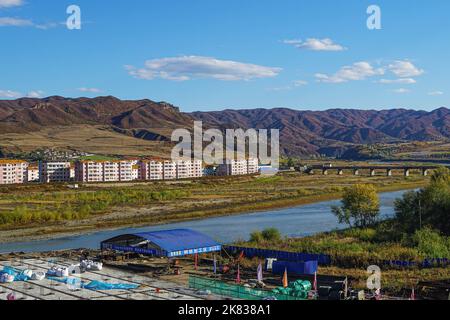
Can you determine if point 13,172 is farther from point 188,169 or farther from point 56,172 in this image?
point 188,169

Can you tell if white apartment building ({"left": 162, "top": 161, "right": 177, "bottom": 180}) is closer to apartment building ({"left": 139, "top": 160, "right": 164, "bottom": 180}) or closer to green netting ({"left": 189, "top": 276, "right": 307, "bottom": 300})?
apartment building ({"left": 139, "top": 160, "right": 164, "bottom": 180})

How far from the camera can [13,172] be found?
203 ft

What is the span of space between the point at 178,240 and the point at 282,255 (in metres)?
3.55

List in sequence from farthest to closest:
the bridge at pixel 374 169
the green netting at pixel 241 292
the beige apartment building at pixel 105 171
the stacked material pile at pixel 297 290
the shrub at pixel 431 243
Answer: the bridge at pixel 374 169 → the beige apartment building at pixel 105 171 → the shrub at pixel 431 243 → the stacked material pile at pixel 297 290 → the green netting at pixel 241 292

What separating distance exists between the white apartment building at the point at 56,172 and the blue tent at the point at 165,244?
151ft

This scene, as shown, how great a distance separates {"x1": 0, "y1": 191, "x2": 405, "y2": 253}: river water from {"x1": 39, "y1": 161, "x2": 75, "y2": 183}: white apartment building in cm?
3185

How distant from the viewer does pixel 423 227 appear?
79.0 feet

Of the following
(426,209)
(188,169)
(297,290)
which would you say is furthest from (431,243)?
(188,169)

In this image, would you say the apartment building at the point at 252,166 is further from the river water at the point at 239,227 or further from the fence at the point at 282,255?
the fence at the point at 282,255

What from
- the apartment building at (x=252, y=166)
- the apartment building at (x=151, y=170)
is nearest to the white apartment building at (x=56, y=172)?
the apartment building at (x=151, y=170)

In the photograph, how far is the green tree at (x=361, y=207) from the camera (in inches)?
1156
